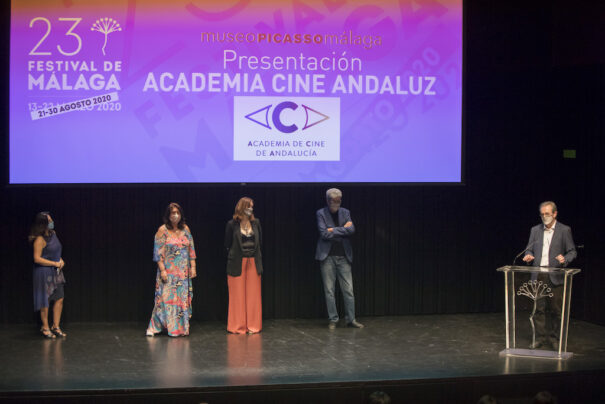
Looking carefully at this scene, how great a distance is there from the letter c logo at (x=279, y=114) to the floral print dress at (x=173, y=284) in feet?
4.61

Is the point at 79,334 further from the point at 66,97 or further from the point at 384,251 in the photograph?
the point at 384,251

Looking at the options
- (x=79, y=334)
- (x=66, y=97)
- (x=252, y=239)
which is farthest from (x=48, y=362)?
(x=66, y=97)

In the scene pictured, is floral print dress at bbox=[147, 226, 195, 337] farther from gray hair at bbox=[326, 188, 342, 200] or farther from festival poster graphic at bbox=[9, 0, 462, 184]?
gray hair at bbox=[326, 188, 342, 200]

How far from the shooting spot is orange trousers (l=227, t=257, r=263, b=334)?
7.91 m

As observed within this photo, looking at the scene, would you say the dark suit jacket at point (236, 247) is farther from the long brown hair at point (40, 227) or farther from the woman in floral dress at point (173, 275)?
the long brown hair at point (40, 227)

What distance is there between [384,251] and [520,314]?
82.6 inches

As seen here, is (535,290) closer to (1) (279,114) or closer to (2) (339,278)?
(2) (339,278)

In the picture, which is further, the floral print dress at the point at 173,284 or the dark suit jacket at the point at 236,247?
the dark suit jacket at the point at 236,247

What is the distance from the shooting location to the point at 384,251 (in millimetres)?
8734

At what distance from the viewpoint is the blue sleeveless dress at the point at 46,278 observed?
7.48 m

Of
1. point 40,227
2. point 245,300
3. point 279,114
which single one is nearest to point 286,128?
point 279,114

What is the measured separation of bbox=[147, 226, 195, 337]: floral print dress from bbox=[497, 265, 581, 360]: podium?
289 centimetres

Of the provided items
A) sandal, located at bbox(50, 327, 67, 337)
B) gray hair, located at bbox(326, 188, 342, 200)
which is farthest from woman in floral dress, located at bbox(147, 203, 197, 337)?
gray hair, located at bbox(326, 188, 342, 200)

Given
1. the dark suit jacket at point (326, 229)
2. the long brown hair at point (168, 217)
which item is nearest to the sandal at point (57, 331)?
the long brown hair at point (168, 217)
